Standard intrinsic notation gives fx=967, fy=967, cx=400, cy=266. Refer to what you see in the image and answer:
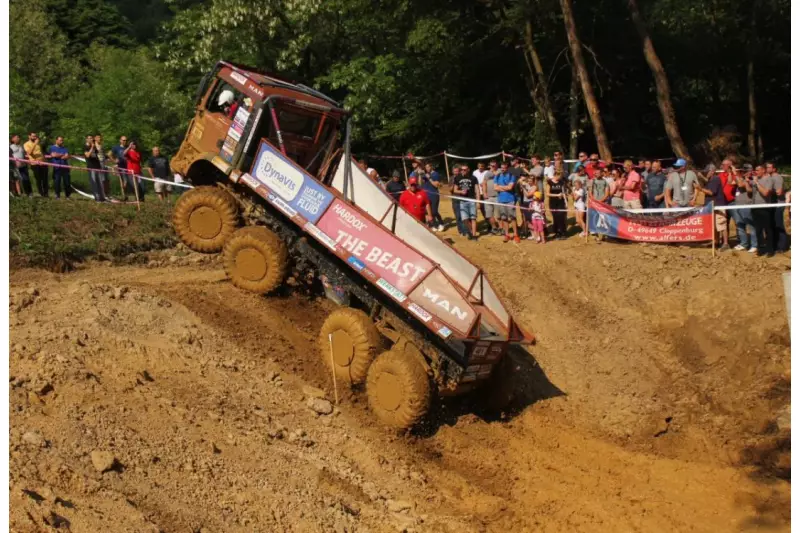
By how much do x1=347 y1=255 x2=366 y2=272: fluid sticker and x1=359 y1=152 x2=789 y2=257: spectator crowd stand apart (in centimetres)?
432

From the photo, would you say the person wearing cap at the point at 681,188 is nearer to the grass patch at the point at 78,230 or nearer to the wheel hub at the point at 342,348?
the wheel hub at the point at 342,348

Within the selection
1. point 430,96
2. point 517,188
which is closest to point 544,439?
point 517,188

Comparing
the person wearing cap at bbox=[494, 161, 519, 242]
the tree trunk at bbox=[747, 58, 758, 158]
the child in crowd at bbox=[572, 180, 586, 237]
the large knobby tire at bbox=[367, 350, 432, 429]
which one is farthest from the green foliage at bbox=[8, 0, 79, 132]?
the large knobby tire at bbox=[367, 350, 432, 429]

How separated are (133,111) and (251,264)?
2121 centimetres

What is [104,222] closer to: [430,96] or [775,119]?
[430,96]

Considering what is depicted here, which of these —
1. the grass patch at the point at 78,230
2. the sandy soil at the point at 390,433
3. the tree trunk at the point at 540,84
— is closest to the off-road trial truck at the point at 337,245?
the sandy soil at the point at 390,433

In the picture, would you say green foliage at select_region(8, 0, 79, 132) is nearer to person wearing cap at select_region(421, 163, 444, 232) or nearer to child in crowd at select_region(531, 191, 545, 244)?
person wearing cap at select_region(421, 163, 444, 232)

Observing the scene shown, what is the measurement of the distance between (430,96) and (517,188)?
13.5 m

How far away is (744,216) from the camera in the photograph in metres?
17.6

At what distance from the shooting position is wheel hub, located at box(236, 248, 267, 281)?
1506 cm

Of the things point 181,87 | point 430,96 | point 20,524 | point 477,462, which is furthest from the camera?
point 181,87

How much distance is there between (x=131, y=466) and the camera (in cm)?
1020

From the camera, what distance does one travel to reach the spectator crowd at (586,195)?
57.6ft

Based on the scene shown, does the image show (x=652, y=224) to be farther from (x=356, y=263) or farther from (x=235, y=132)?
(x=235, y=132)
